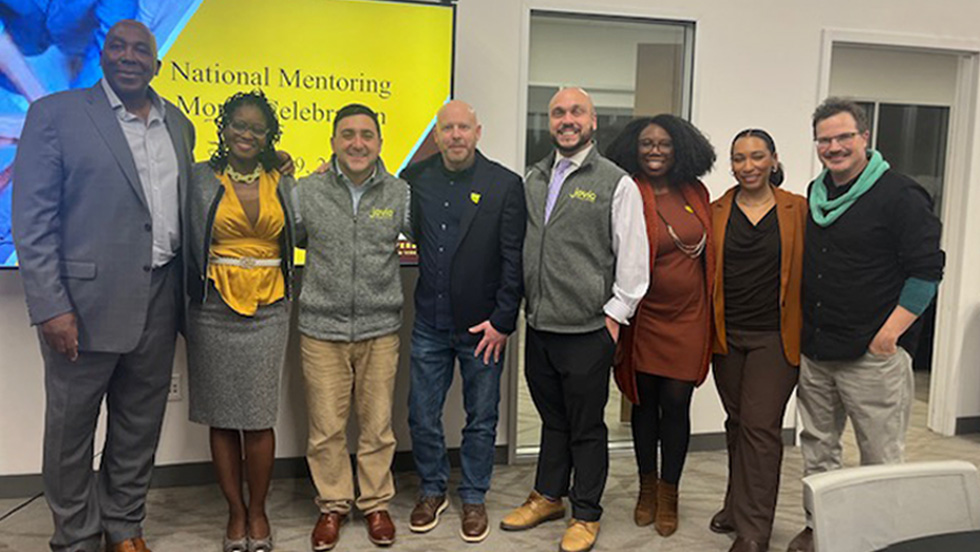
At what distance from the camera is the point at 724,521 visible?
292 cm

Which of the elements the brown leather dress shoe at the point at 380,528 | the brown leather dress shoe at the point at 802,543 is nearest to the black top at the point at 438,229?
the brown leather dress shoe at the point at 380,528

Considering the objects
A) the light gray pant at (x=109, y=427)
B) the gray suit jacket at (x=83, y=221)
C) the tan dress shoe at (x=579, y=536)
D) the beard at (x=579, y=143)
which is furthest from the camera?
the tan dress shoe at (x=579, y=536)

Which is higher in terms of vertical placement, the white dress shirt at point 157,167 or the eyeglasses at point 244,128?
the eyeglasses at point 244,128

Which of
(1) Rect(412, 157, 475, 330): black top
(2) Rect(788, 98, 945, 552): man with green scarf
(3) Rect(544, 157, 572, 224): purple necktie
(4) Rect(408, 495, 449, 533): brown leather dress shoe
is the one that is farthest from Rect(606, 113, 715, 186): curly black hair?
(4) Rect(408, 495, 449, 533): brown leather dress shoe

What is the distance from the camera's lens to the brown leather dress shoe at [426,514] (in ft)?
9.32

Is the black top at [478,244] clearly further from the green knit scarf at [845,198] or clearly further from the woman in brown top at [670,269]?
the green knit scarf at [845,198]

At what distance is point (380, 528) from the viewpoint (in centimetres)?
272

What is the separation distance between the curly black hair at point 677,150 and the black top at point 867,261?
1.38 ft

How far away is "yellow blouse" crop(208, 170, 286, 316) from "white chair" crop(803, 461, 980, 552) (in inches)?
68.6

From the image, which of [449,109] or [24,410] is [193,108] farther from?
[24,410]

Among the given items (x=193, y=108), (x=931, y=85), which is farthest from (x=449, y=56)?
(x=931, y=85)

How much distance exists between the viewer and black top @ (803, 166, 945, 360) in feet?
7.63

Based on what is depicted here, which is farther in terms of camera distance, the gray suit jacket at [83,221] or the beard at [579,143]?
the beard at [579,143]

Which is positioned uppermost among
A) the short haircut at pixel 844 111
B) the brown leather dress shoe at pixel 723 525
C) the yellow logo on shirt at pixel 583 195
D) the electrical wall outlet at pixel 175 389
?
the short haircut at pixel 844 111
